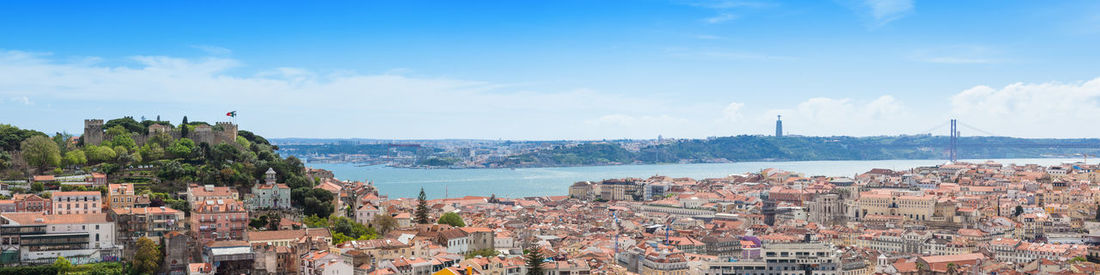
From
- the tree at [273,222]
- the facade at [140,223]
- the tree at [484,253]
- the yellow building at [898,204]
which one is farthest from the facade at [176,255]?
the yellow building at [898,204]

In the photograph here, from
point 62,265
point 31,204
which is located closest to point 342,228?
point 62,265

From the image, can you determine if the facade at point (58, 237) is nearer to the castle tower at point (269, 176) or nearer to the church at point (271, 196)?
the church at point (271, 196)

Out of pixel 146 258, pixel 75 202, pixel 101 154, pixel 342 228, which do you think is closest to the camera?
pixel 146 258

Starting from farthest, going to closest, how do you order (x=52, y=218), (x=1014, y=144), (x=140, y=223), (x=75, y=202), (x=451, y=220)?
(x=1014, y=144), (x=451, y=220), (x=75, y=202), (x=140, y=223), (x=52, y=218)

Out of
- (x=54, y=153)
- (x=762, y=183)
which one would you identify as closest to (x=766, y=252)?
(x=54, y=153)

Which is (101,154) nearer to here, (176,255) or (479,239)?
(176,255)

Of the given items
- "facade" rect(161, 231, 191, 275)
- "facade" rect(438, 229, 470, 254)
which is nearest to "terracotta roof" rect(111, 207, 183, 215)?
"facade" rect(161, 231, 191, 275)

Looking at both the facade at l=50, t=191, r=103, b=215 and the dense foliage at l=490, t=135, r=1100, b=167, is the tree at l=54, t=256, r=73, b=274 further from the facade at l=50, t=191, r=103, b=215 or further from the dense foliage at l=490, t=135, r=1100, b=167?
the dense foliage at l=490, t=135, r=1100, b=167
